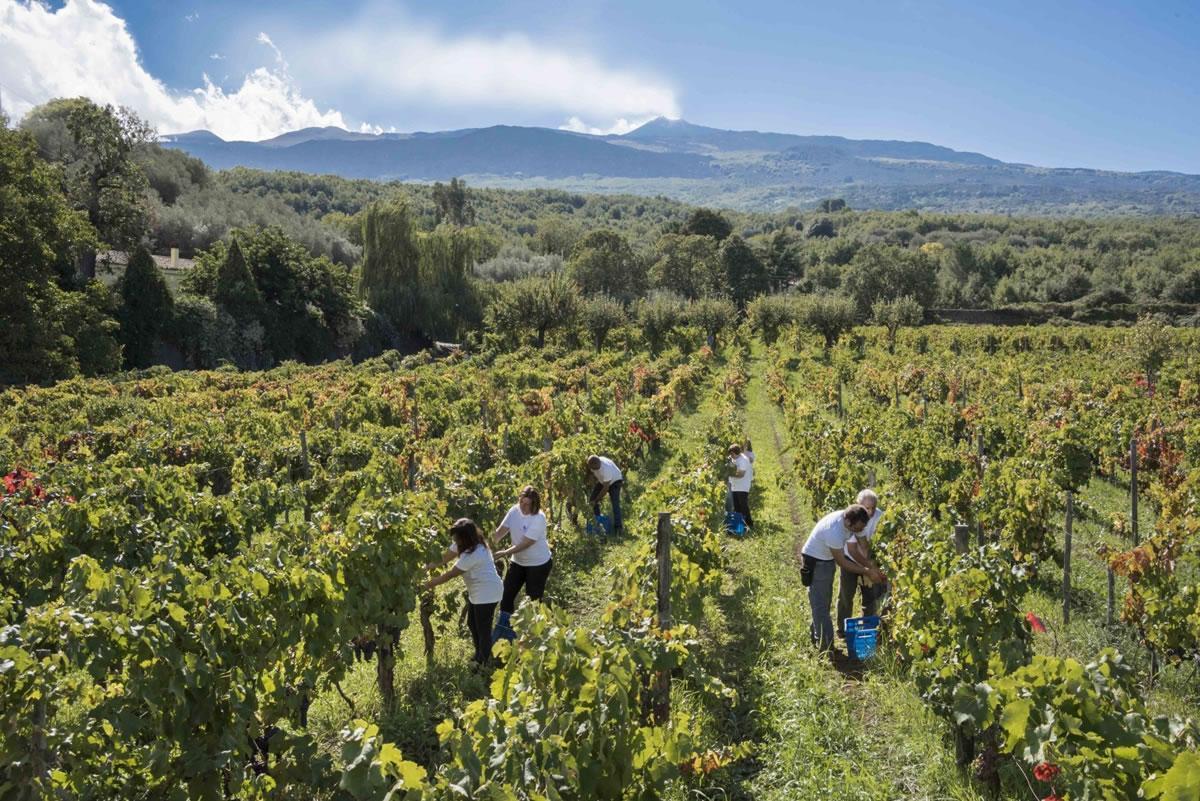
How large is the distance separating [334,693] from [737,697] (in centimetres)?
362

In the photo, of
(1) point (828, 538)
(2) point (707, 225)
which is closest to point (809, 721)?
(1) point (828, 538)

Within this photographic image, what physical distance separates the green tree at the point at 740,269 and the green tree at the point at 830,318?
2189 centimetres

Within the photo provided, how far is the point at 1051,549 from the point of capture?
9078 mm

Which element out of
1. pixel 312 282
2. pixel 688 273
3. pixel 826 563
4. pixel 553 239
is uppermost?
pixel 553 239

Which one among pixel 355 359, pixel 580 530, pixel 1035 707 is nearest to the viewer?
pixel 1035 707

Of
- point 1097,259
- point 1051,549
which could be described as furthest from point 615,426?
point 1097,259

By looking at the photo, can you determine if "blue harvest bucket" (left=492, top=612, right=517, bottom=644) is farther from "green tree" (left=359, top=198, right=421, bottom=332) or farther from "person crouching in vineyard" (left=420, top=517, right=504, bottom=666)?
"green tree" (left=359, top=198, right=421, bottom=332)

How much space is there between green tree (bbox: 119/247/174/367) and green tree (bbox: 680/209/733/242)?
55322 mm

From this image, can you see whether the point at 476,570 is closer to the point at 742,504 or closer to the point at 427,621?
the point at 427,621

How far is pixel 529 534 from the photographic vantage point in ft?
23.1

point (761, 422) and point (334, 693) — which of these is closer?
point (334, 693)

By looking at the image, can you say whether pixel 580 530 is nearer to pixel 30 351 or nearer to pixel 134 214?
pixel 30 351

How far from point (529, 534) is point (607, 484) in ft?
12.4

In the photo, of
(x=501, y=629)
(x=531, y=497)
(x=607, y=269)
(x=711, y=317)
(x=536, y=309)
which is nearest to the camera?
(x=531, y=497)
